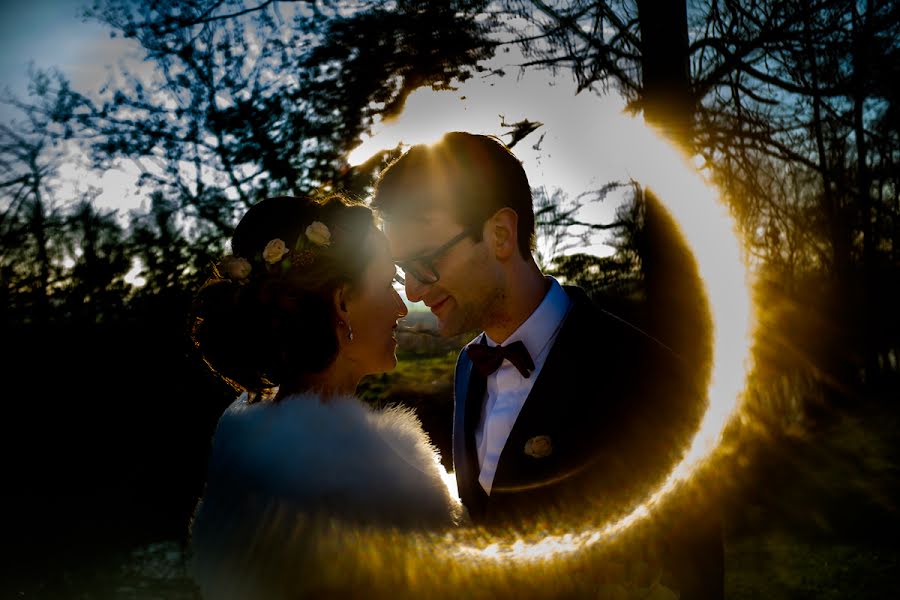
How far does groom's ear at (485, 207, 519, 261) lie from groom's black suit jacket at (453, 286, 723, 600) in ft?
2.02

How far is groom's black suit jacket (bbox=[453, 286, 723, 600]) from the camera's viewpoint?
2484 mm

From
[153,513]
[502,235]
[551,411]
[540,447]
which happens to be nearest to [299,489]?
[540,447]

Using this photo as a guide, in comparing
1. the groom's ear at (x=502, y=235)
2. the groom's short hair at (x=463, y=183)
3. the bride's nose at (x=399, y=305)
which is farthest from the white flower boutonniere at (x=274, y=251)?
the groom's ear at (x=502, y=235)

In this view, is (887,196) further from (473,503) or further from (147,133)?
(147,133)

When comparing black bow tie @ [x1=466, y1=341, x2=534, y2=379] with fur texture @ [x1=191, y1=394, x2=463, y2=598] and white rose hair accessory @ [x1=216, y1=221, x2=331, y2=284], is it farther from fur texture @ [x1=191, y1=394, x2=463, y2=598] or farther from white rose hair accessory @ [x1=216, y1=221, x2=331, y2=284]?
white rose hair accessory @ [x1=216, y1=221, x2=331, y2=284]

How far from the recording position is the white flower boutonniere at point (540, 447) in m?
2.49

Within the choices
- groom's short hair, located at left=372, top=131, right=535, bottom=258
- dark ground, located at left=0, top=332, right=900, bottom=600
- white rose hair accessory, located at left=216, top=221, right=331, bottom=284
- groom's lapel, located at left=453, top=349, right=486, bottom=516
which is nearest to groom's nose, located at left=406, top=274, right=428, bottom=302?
groom's short hair, located at left=372, top=131, right=535, bottom=258

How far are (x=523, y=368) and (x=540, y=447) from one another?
41cm

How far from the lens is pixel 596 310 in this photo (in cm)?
281

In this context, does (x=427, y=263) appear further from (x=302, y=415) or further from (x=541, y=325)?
(x=302, y=415)

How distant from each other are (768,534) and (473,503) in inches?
246

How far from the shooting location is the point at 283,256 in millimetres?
2637

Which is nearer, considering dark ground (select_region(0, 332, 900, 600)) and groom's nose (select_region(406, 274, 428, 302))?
groom's nose (select_region(406, 274, 428, 302))

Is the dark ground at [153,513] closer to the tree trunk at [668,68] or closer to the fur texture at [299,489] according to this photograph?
the tree trunk at [668,68]
